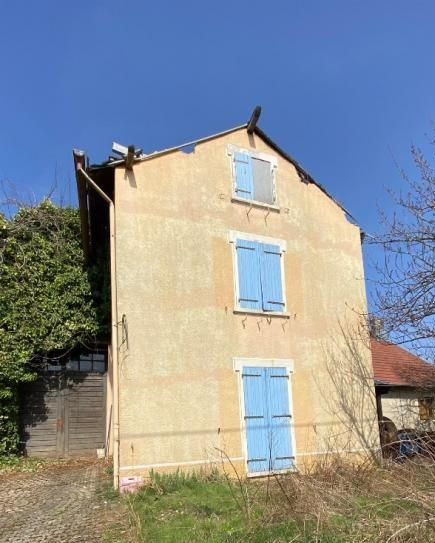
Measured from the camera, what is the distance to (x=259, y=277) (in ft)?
39.8

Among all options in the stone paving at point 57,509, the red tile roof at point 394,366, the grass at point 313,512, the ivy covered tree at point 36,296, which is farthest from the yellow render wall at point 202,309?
the red tile roof at point 394,366

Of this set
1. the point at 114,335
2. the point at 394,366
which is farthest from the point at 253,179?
the point at 394,366

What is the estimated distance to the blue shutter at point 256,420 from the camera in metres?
11.1

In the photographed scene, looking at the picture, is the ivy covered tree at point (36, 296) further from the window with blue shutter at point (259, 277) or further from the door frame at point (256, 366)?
the door frame at point (256, 366)

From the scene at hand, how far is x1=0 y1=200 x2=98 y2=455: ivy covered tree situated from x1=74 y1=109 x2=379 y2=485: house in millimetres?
1037

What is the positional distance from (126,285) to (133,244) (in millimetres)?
842

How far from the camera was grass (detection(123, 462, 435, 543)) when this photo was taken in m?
4.93

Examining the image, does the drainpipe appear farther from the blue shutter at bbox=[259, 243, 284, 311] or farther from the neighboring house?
the neighboring house

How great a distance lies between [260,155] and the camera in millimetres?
13281

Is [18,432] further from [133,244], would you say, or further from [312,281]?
[312,281]

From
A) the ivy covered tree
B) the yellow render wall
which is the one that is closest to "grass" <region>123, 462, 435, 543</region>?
the yellow render wall

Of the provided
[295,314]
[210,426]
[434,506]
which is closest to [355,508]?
[434,506]

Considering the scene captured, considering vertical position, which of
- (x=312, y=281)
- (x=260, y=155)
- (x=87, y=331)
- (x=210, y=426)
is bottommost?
(x=210, y=426)

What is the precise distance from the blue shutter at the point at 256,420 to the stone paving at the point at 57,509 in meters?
2.89
